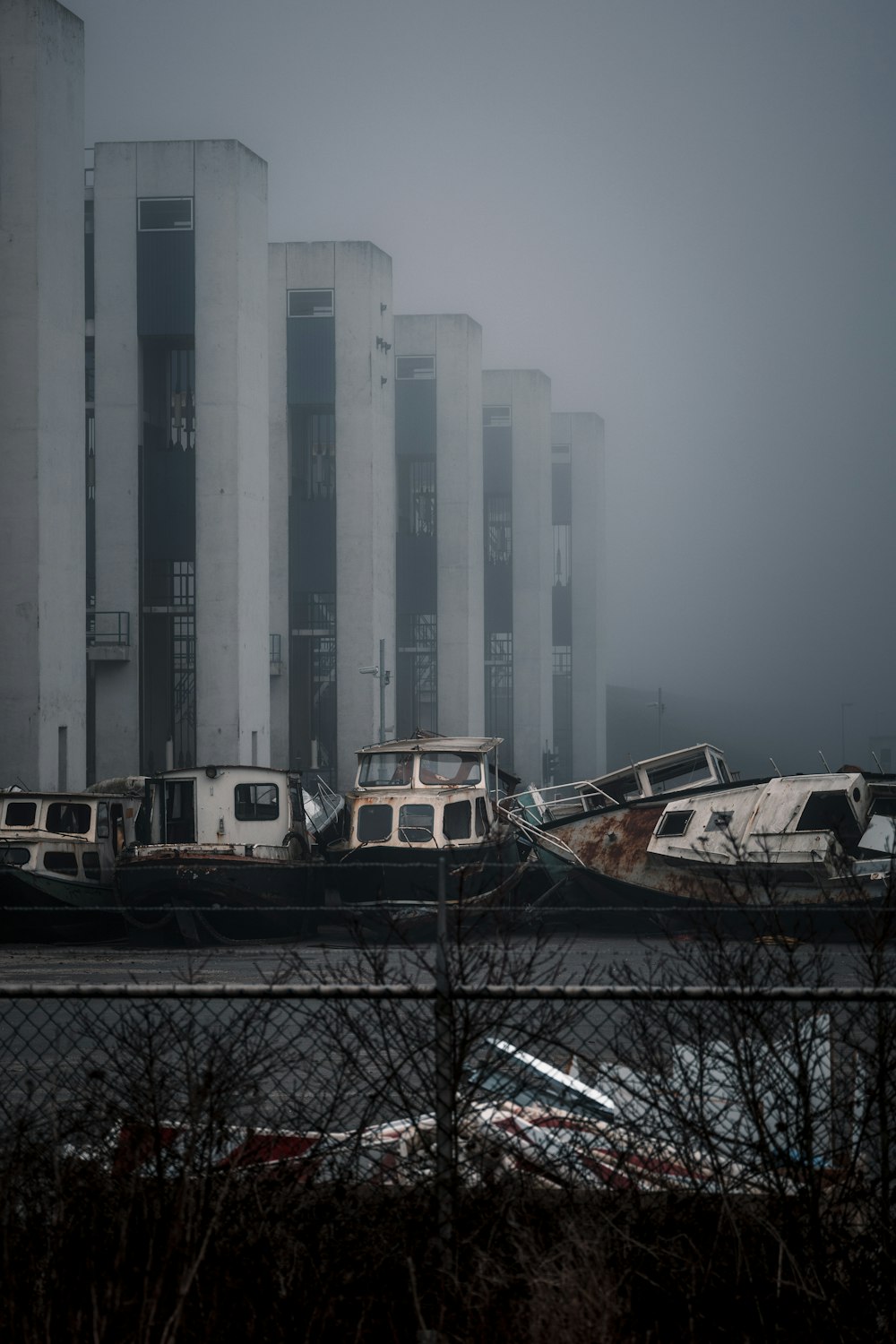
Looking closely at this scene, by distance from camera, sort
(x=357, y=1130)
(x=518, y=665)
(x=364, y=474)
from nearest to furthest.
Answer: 1. (x=357, y=1130)
2. (x=364, y=474)
3. (x=518, y=665)

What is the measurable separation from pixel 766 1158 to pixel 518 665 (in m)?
61.9

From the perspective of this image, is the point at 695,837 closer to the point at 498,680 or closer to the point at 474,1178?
the point at 474,1178

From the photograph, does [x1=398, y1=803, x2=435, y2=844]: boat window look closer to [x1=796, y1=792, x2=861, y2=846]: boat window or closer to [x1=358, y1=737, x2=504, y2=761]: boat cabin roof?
[x1=358, y1=737, x2=504, y2=761]: boat cabin roof

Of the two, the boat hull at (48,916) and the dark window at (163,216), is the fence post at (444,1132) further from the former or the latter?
the dark window at (163,216)

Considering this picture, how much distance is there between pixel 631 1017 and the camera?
517cm

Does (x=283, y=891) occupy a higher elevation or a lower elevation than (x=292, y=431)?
lower

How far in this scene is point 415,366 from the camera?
58.9 metres

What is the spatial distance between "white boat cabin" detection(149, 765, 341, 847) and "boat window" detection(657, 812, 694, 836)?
6174mm

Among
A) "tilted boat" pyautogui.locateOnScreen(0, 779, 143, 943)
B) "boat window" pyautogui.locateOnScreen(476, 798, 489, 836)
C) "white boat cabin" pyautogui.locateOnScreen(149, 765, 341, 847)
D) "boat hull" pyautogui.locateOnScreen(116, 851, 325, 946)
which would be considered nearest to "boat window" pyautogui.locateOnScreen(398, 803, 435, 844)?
"boat window" pyautogui.locateOnScreen(476, 798, 489, 836)

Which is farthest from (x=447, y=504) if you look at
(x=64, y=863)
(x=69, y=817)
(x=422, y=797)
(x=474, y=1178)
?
(x=474, y=1178)

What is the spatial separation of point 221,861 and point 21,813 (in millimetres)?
3532

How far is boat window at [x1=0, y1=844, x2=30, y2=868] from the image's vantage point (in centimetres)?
1966

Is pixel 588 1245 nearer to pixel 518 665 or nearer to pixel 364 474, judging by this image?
pixel 364 474

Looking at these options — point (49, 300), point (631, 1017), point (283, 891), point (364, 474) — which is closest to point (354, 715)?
point (364, 474)
